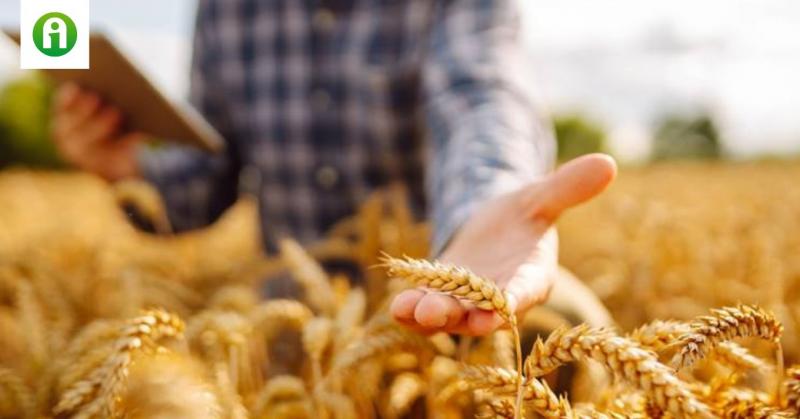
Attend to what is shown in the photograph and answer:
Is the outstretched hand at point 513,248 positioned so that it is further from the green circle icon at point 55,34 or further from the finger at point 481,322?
the green circle icon at point 55,34

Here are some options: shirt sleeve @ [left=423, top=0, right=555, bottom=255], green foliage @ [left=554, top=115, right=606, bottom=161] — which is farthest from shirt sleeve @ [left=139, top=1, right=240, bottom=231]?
green foliage @ [left=554, top=115, right=606, bottom=161]

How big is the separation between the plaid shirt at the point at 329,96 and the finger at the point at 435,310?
864mm

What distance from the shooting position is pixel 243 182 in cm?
299

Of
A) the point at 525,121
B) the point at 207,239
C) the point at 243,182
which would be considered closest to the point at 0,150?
the point at 207,239

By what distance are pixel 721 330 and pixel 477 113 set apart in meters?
0.94

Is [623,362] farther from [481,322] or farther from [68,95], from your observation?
[68,95]

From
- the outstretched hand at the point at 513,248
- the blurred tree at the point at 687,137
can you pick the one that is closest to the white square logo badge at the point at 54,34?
the outstretched hand at the point at 513,248

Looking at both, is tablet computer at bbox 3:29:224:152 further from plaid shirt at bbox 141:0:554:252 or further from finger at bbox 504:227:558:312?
finger at bbox 504:227:558:312

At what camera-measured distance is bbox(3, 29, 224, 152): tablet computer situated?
1861 millimetres

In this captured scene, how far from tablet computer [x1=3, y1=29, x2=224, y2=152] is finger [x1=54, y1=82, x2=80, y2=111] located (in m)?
0.04

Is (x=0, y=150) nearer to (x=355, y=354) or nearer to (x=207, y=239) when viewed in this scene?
(x=207, y=239)

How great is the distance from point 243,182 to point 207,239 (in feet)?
8.06

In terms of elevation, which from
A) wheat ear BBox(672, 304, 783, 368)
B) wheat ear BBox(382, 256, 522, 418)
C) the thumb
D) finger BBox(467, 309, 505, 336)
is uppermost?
the thumb

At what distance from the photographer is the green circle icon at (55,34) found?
1.44m
